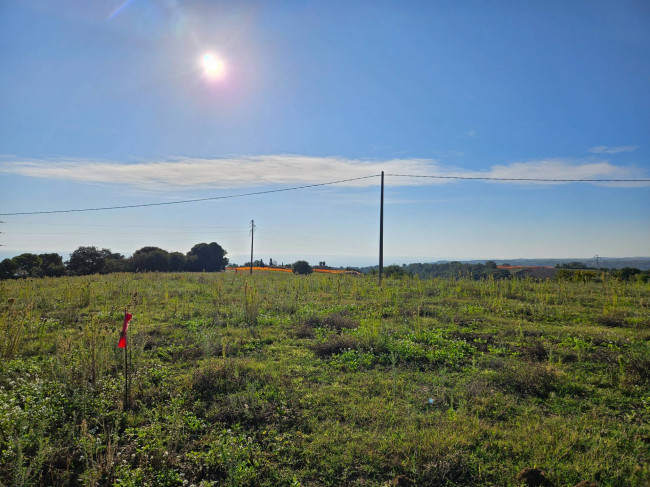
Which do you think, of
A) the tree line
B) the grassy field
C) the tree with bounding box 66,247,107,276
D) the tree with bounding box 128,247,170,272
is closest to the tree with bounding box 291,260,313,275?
the tree line

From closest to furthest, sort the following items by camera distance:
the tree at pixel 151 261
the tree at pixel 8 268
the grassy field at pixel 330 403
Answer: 1. the grassy field at pixel 330 403
2. the tree at pixel 8 268
3. the tree at pixel 151 261

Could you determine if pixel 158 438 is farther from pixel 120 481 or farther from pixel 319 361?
pixel 319 361

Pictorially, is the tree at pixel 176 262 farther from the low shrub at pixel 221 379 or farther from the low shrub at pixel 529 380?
the low shrub at pixel 529 380

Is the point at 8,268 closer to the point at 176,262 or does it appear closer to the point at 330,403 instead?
the point at 176,262

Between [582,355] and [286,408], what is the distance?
510cm

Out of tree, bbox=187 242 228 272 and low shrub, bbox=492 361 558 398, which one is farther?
tree, bbox=187 242 228 272

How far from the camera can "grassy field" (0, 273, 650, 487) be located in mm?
3494

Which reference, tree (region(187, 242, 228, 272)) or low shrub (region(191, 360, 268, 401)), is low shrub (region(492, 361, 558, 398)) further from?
tree (region(187, 242, 228, 272))

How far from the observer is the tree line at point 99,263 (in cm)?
3616

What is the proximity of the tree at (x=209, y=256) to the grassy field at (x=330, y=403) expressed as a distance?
3959 cm

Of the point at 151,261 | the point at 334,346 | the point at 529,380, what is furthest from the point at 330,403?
the point at 151,261

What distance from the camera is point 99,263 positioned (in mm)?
40844

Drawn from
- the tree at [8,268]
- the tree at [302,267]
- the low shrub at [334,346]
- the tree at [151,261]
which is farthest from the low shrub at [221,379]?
the tree at [151,261]

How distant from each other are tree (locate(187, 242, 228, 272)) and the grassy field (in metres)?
39.6
